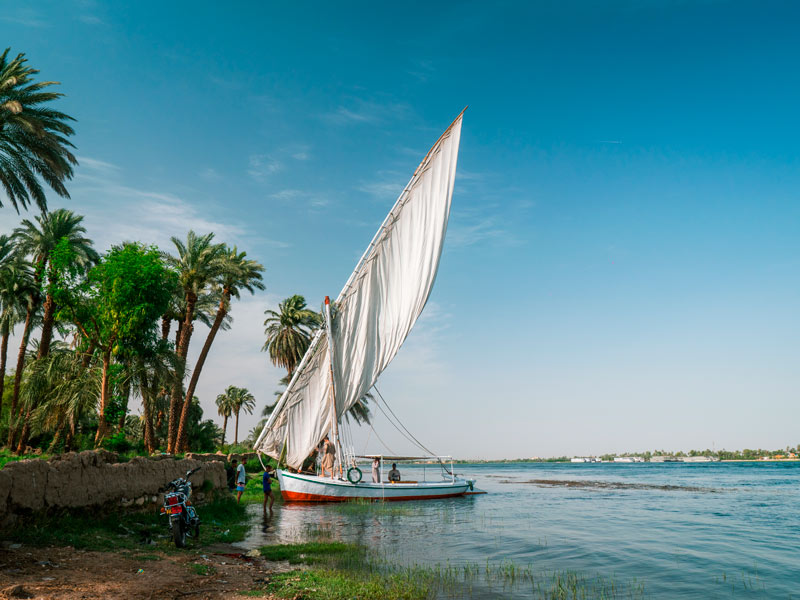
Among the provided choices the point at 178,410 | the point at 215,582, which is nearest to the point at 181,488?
the point at 215,582

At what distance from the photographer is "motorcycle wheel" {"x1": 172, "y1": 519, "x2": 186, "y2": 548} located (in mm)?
10039

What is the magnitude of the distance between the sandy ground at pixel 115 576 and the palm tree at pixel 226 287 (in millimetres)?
26488

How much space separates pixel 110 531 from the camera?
9984 millimetres

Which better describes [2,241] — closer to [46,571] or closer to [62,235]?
[62,235]

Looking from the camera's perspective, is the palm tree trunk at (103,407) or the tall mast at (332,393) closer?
the tall mast at (332,393)

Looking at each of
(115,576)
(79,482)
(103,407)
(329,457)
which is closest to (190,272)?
(103,407)

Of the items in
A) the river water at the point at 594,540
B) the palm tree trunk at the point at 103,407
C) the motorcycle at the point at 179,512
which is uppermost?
the palm tree trunk at the point at 103,407

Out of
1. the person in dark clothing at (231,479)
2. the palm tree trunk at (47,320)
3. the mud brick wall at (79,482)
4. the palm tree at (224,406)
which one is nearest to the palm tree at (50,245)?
the palm tree trunk at (47,320)

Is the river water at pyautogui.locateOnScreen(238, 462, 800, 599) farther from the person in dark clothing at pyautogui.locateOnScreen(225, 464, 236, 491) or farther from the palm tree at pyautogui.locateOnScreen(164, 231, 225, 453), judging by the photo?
the palm tree at pyautogui.locateOnScreen(164, 231, 225, 453)

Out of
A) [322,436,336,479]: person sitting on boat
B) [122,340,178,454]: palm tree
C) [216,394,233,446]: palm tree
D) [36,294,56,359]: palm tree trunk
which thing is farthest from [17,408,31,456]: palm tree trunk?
[216,394,233,446]: palm tree

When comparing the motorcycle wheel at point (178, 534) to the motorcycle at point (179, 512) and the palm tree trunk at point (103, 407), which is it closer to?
the motorcycle at point (179, 512)

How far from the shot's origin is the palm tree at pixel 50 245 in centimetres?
3309

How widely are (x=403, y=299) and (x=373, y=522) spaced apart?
10964 mm

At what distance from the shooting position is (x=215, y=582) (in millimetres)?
7738
